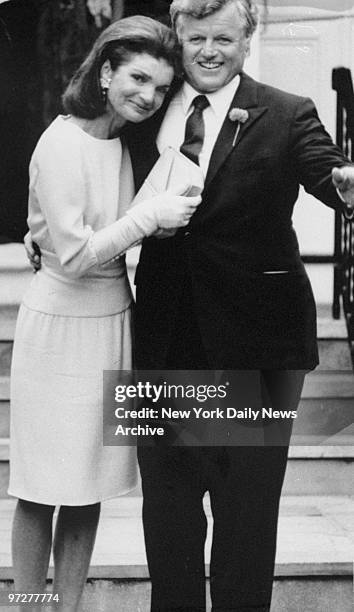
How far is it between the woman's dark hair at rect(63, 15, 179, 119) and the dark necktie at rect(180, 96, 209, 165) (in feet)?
0.38

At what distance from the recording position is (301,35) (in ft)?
8.45

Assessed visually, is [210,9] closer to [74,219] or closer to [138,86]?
[138,86]

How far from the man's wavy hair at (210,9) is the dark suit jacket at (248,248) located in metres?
0.15

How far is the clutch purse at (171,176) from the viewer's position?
8.06 ft

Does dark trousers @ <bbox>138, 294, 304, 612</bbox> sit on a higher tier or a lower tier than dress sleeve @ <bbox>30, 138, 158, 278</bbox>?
lower

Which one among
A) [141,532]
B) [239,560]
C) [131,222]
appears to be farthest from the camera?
[141,532]

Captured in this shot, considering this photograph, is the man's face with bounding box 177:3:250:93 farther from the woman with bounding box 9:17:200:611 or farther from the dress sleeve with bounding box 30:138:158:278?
the dress sleeve with bounding box 30:138:158:278

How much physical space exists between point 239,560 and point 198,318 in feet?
2.12

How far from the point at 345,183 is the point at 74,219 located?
0.66 metres

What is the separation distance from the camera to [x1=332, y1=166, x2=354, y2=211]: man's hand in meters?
2.31

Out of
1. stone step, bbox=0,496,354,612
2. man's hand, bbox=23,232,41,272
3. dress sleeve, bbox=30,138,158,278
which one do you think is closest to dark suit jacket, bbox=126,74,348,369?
dress sleeve, bbox=30,138,158,278

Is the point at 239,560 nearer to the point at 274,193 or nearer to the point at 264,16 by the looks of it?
the point at 274,193

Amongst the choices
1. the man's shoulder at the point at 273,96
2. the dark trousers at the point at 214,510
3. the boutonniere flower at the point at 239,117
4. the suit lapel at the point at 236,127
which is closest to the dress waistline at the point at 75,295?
the dark trousers at the point at 214,510

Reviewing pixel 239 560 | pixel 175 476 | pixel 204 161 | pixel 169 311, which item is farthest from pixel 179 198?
pixel 239 560
